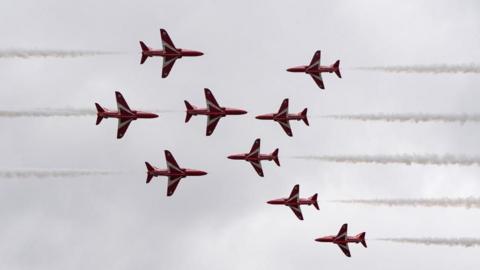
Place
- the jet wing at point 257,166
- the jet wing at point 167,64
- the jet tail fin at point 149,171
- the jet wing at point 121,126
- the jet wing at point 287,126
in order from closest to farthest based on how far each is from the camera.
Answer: the jet wing at point 121,126, the jet tail fin at point 149,171, the jet wing at point 167,64, the jet wing at point 287,126, the jet wing at point 257,166

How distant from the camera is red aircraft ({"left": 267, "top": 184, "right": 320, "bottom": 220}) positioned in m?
104

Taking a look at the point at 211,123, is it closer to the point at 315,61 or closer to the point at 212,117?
the point at 212,117

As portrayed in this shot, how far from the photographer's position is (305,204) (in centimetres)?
10462

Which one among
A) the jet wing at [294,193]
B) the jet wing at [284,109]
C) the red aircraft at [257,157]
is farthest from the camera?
the jet wing at [294,193]

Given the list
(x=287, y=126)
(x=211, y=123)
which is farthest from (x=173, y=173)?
(x=287, y=126)

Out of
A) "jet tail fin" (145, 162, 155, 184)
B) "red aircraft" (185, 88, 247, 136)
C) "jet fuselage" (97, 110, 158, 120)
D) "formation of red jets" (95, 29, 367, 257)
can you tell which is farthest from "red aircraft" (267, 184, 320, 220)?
"jet fuselage" (97, 110, 158, 120)

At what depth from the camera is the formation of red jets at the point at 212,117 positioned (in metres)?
97.5

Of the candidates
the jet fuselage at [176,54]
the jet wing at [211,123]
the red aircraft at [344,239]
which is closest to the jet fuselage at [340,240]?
the red aircraft at [344,239]

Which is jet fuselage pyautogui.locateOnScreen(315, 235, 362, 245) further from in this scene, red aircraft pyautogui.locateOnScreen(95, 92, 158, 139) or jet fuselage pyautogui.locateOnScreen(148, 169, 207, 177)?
red aircraft pyautogui.locateOnScreen(95, 92, 158, 139)

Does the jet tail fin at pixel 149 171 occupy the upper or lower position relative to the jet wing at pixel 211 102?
lower

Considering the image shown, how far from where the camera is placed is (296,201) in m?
105

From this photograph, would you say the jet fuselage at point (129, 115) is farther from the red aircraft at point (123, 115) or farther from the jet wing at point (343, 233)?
the jet wing at point (343, 233)

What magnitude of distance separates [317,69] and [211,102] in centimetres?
1099

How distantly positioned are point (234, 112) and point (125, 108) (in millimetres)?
10886
